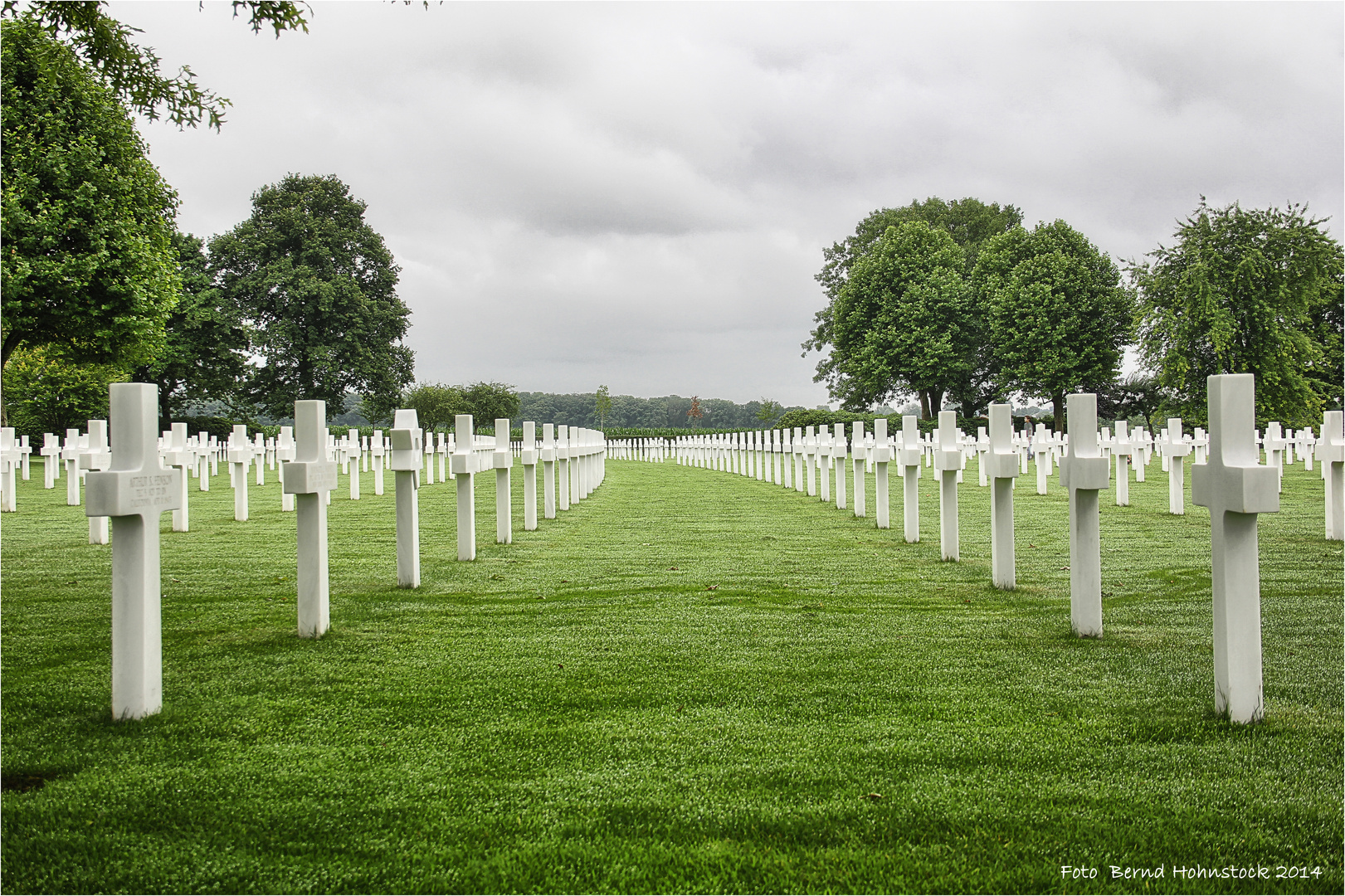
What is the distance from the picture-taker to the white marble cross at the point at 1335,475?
941 cm

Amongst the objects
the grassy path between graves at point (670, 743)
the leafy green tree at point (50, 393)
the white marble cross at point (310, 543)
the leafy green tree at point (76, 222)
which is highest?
the leafy green tree at point (76, 222)

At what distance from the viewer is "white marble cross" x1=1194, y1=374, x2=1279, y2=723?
3410 mm

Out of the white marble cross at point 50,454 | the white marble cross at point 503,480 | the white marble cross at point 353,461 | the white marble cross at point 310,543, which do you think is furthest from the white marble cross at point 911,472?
the white marble cross at point 50,454

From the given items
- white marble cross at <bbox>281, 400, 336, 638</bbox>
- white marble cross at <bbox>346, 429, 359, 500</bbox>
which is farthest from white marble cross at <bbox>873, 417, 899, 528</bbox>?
white marble cross at <bbox>346, 429, 359, 500</bbox>

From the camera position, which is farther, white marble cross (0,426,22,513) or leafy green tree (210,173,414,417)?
leafy green tree (210,173,414,417)

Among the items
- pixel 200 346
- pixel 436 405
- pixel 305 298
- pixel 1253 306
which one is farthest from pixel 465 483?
pixel 436 405

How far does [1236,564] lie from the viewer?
11.3ft

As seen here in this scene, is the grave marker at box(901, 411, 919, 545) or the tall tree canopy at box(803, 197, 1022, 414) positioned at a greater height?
the tall tree canopy at box(803, 197, 1022, 414)

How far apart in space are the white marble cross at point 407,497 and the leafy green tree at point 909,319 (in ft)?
138

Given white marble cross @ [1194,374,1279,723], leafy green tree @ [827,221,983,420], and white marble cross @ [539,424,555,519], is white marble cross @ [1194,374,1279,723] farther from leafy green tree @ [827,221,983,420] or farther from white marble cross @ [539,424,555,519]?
leafy green tree @ [827,221,983,420]

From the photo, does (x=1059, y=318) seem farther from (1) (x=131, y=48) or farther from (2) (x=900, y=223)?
(1) (x=131, y=48)

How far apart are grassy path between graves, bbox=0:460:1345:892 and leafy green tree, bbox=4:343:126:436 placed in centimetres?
4088

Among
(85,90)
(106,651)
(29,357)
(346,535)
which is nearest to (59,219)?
(85,90)

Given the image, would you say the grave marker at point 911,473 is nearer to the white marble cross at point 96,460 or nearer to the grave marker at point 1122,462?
the grave marker at point 1122,462
